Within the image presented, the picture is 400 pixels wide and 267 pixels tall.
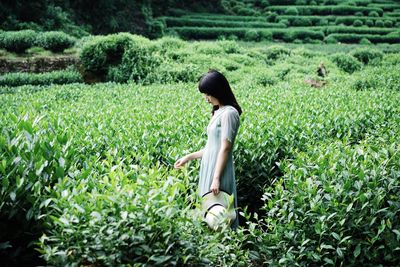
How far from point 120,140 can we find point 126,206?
2560 mm

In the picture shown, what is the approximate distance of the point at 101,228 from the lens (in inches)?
102

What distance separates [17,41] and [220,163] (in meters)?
16.6

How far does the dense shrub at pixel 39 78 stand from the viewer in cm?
1502

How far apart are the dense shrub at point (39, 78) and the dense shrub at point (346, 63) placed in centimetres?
1335

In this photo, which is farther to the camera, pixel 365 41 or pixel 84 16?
pixel 365 41

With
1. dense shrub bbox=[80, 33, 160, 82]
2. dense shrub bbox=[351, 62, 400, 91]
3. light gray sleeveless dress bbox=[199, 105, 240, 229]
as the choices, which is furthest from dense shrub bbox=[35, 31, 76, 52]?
light gray sleeveless dress bbox=[199, 105, 240, 229]

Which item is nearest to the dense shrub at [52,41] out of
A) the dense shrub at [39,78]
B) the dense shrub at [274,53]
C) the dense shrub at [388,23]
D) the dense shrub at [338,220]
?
the dense shrub at [39,78]

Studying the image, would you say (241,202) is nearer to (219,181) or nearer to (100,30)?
(219,181)

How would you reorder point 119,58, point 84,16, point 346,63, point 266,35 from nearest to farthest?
point 119,58 → point 346,63 → point 84,16 → point 266,35

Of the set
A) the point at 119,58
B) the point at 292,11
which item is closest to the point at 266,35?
the point at 292,11

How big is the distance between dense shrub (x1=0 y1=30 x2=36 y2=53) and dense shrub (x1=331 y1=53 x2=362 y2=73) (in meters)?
15.0

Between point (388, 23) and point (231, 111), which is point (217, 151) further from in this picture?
point (388, 23)

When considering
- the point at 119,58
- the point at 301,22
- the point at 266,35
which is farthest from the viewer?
the point at 301,22

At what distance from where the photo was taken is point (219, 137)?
153 inches
